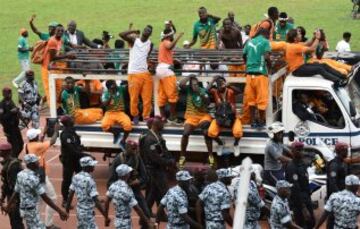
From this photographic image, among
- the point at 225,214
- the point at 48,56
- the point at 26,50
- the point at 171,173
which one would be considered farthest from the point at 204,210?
the point at 26,50

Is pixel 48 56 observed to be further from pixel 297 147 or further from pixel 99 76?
pixel 297 147

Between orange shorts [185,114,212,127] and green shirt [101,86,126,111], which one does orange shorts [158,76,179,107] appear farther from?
green shirt [101,86,126,111]

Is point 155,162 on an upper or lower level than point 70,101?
lower

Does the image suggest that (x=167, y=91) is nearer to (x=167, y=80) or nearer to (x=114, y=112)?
(x=167, y=80)

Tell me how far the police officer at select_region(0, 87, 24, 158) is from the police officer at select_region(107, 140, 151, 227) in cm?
406

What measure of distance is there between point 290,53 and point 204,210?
196 inches

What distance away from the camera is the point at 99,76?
16.3 metres

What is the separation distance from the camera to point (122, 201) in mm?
12227

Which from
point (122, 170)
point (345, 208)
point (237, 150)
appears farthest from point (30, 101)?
point (345, 208)

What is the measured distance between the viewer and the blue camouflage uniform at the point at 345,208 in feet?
38.1

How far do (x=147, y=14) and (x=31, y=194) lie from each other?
2549 centimetres

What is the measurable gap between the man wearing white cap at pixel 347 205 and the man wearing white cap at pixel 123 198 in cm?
244

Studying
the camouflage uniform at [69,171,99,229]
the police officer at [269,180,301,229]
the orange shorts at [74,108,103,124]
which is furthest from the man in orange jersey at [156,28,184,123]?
the police officer at [269,180,301,229]

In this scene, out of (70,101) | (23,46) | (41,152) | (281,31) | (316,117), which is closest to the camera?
(41,152)
